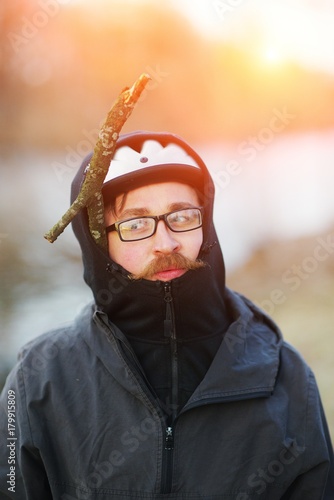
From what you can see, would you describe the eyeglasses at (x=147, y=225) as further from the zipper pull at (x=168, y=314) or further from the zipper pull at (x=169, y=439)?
the zipper pull at (x=169, y=439)

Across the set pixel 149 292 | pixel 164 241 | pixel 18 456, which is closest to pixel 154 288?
pixel 149 292

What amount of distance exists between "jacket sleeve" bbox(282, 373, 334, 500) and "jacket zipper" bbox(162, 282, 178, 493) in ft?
1.42

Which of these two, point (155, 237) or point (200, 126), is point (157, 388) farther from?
point (200, 126)

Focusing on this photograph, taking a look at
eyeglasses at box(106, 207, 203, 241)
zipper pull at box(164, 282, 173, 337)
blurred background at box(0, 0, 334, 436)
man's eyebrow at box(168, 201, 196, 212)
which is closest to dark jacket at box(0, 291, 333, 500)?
zipper pull at box(164, 282, 173, 337)

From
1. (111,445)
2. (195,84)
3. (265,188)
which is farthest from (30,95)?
(111,445)

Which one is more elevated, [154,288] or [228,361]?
[154,288]

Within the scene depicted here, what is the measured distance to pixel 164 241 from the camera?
1907 millimetres

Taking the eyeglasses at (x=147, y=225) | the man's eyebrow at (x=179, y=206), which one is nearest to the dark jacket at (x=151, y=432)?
the eyeglasses at (x=147, y=225)

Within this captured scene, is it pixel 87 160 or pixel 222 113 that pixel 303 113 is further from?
pixel 87 160

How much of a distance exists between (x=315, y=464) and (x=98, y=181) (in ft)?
3.74

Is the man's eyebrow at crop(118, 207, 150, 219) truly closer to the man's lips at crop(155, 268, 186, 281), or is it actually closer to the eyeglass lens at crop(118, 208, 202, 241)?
the eyeglass lens at crop(118, 208, 202, 241)

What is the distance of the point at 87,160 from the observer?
2.03 meters

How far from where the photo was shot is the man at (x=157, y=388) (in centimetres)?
187

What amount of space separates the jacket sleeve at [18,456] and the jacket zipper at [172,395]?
0.40m
